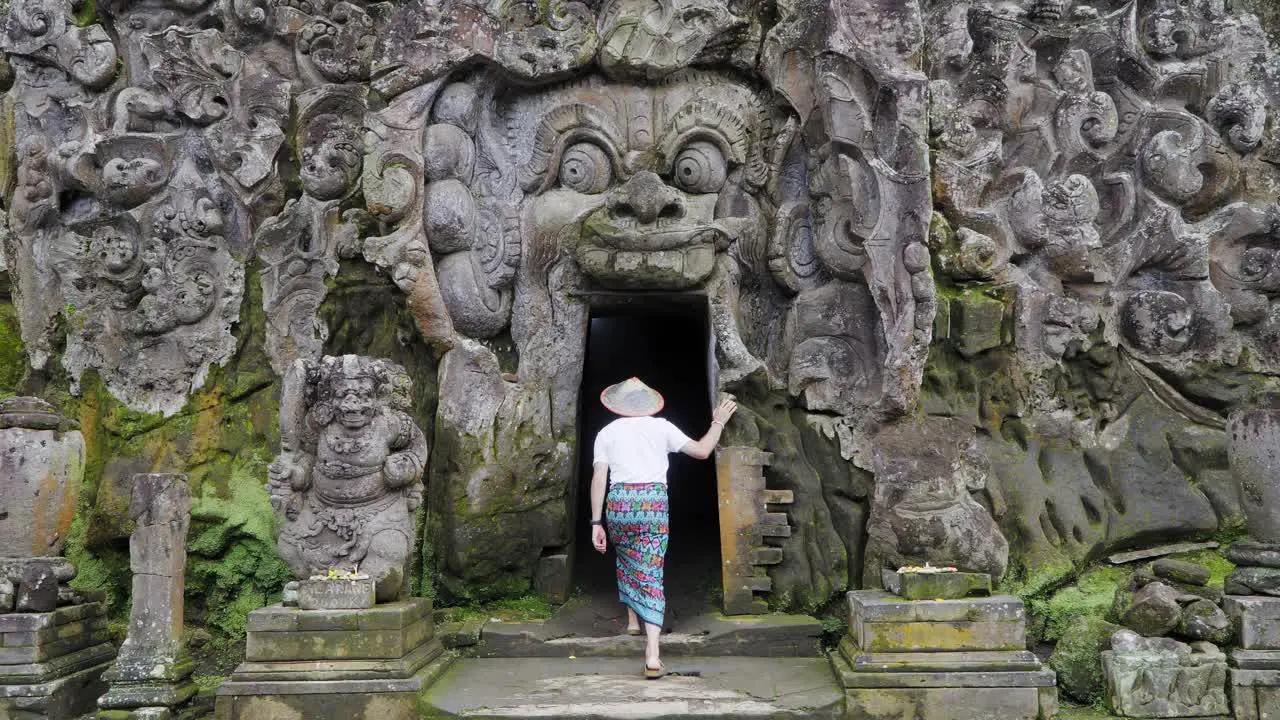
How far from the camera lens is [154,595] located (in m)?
6.07

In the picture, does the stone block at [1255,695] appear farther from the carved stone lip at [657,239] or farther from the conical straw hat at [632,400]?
the carved stone lip at [657,239]

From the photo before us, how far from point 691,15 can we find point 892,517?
12.8 ft

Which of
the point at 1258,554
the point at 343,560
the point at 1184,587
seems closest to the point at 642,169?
the point at 343,560

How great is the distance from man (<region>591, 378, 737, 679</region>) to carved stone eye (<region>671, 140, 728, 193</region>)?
7.84 feet

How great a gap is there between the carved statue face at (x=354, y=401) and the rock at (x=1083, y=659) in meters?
4.48

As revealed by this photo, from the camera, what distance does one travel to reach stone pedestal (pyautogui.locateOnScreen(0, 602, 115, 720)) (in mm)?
6078

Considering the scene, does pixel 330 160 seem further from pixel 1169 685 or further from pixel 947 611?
pixel 1169 685

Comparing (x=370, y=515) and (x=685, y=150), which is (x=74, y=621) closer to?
(x=370, y=515)

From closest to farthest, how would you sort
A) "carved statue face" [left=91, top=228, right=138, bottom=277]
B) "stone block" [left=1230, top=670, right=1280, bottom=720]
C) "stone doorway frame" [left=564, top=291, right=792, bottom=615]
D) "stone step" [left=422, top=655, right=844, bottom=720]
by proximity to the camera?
"stone step" [left=422, top=655, right=844, bottom=720]
"stone block" [left=1230, top=670, right=1280, bottom=720]
"stone doorway frame" [left=564, top=291, right=792, bottom=615]
"carved statue face" [left=91, top=228, right=138, bottom=277]

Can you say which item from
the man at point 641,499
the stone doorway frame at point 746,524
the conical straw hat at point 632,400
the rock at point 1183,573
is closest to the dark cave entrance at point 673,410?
the stone doorway frame at point 746,524

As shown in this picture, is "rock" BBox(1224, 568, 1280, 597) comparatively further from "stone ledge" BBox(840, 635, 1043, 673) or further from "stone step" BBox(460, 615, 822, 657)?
"stone step" BBox(460, 615, 822, 657)

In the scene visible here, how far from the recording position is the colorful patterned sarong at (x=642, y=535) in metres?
6.20

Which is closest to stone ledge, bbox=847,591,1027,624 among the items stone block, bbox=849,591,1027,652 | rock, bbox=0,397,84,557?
stone block, bbox=849,591,1027,652

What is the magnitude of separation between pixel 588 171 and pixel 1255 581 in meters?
5.14
